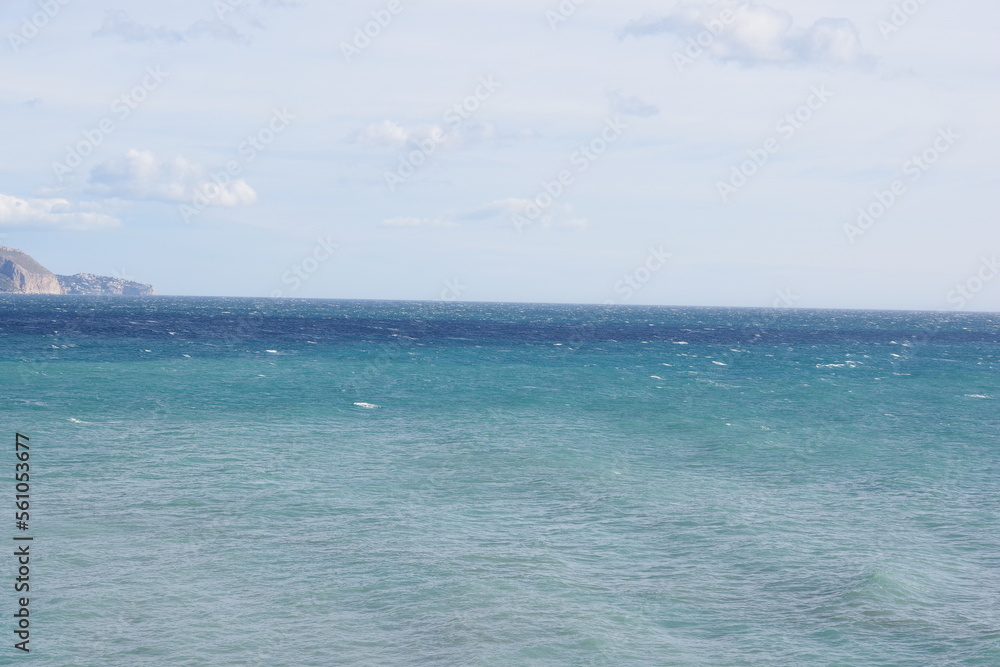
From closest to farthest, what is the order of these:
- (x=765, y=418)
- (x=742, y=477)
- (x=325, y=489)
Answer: (x=325, y=489), (x=742, y=477), (x=765, y=418)

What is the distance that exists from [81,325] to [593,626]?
116 metres

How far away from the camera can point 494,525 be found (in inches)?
947

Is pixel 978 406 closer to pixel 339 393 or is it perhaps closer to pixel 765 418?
pixel 765 418

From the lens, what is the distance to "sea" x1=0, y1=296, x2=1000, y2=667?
638 inches

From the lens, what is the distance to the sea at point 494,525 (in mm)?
16203

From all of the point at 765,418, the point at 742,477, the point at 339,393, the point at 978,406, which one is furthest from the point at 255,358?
the point at 978,406

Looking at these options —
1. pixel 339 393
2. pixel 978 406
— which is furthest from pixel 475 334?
pixel 978 406

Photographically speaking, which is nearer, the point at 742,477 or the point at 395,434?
the point at 742,477

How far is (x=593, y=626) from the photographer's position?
1683 cm

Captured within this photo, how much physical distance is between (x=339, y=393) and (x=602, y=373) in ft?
78.2

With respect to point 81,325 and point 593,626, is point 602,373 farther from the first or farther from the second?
point 81,325

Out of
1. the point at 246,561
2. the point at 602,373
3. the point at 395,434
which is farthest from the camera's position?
the point at 602,373

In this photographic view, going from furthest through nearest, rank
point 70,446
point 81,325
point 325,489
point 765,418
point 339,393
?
point 81,325 → point 339,393 → point 765,418 → point 70,446 → point 325,489

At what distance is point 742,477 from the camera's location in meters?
31.4
